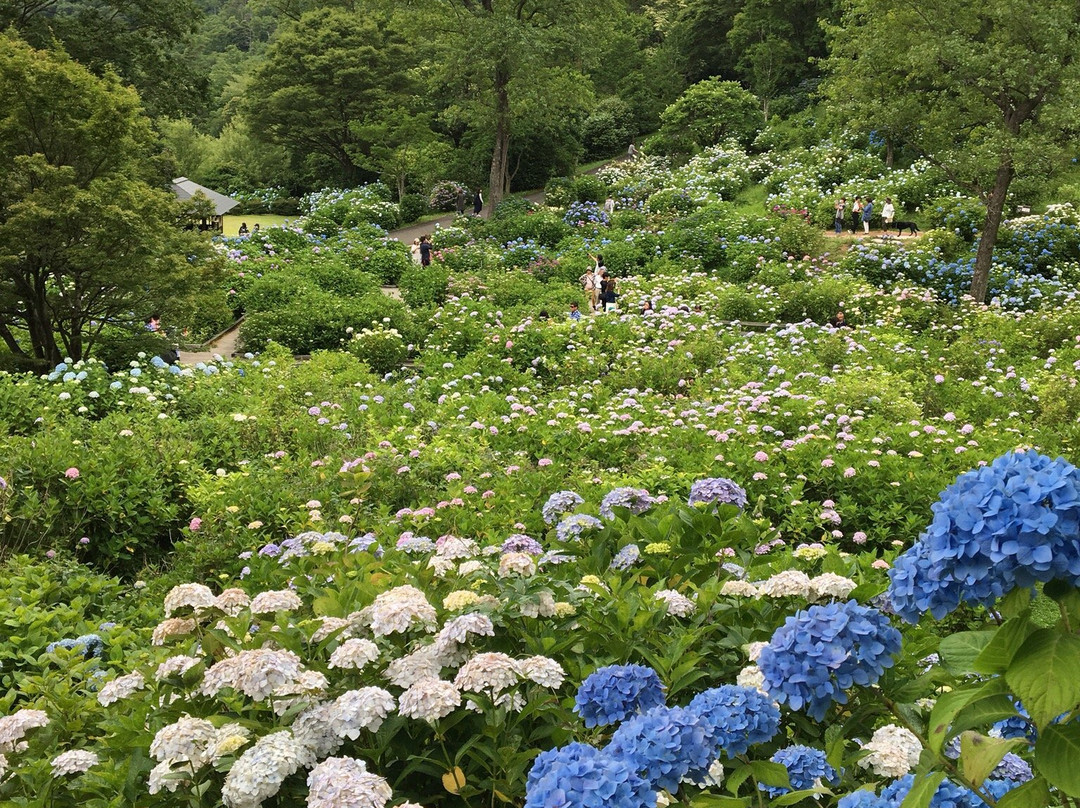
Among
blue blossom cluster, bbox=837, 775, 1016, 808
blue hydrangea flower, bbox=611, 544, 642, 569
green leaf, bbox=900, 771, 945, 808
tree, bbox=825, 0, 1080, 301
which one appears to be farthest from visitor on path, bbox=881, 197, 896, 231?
green leaf, bbox=900, 771, 945, 808

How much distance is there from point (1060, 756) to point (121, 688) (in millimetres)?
2268

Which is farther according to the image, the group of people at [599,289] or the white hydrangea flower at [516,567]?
the group of people at [599,289]

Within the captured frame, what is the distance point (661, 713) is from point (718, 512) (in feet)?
5.81

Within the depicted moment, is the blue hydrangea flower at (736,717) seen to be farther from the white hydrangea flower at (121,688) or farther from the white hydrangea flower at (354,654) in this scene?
the white hydrangea flower at (121,688)

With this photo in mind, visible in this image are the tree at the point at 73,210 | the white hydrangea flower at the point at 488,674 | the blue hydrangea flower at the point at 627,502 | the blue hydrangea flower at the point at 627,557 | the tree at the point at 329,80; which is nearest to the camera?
the white hydrangea flower at the point at 488,674

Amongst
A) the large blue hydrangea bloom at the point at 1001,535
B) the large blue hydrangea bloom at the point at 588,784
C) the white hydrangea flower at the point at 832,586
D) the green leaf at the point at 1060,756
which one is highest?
the large blue hydrangea bloom at the point at 1001,535

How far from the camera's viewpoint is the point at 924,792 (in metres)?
1.27

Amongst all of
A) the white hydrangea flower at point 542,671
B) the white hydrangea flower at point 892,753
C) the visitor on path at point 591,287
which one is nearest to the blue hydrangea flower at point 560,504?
the white hydrangea flower at point 542,671

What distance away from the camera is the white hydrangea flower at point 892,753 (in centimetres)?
185

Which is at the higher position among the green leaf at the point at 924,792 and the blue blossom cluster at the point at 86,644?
the green leaf at the point at 924,792

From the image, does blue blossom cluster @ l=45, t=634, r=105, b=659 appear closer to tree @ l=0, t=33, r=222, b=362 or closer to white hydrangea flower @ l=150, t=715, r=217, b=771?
white hydrangea flower @ l=150, t=715, r=217, b=771

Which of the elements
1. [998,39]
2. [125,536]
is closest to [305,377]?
[125,536]

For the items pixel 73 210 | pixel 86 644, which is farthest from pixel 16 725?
pixel 73 210

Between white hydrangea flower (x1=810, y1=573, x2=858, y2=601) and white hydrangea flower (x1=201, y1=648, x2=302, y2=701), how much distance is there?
4.71ft
